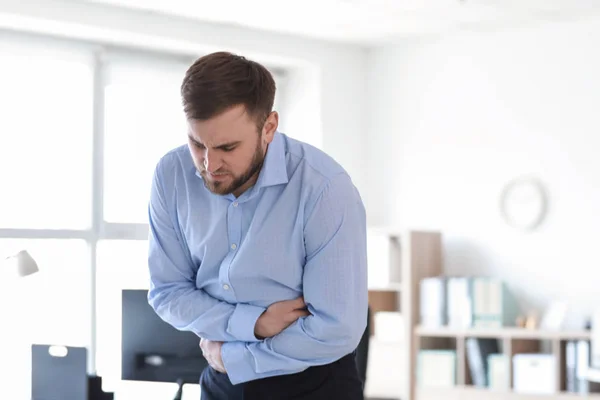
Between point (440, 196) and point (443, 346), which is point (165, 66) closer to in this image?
point (440, 196)

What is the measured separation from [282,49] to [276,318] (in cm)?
434

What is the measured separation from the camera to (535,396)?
17.4 feet

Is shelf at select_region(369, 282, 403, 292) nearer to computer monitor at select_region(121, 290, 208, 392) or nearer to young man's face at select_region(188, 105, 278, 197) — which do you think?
computer monitor at select_region(121, 290, 208, 392)

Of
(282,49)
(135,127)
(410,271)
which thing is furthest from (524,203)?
(135,127)

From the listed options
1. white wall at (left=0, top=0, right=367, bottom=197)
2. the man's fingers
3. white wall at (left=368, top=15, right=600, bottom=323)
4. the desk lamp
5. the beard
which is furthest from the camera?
white wall at (left=368, top=15, right=600, bottom=323)

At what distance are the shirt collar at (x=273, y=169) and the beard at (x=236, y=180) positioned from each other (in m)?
0.03

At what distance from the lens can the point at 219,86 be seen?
1711 mm

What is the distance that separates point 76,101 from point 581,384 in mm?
3356

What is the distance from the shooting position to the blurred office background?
17.3ft

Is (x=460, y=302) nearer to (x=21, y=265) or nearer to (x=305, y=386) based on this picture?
(x=21, y=265)

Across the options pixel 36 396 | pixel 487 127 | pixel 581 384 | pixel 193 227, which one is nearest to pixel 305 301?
pixel 193 227

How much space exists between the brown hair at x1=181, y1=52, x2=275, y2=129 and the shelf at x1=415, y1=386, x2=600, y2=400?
399cm

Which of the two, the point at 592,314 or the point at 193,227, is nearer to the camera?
the point at 193,227

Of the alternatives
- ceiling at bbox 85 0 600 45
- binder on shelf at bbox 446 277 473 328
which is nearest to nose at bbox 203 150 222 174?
ceiling at bbox 85 0 600 45
